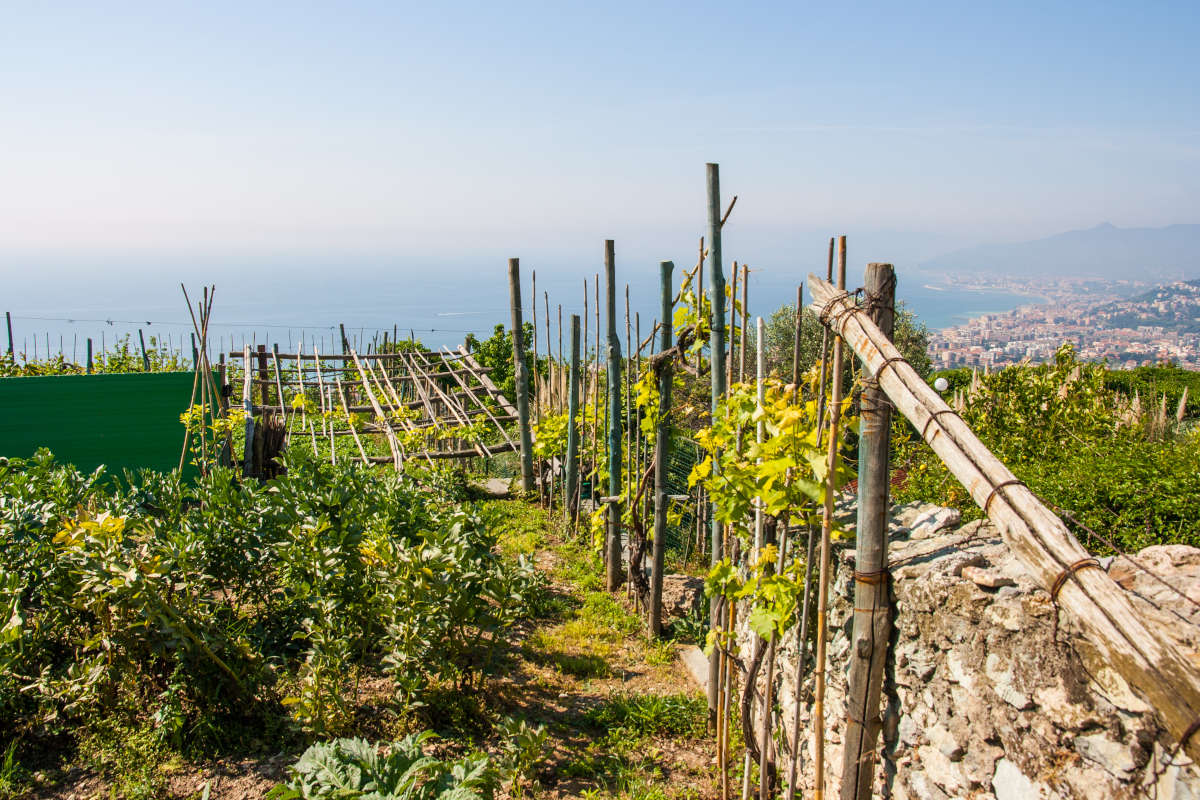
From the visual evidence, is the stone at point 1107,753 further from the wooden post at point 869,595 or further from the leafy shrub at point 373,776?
the leafy shrub at point 373,776

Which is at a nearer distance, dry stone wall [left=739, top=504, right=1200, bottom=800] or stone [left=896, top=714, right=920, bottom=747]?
dry stone wall [left=739, top=504, right=1200, bottom=800]

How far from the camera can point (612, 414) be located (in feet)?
17.8

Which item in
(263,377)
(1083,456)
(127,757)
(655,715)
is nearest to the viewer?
(127,757)

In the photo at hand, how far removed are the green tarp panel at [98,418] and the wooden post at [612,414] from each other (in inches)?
189

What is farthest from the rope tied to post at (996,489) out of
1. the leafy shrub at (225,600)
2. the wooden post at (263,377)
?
the wooden post at (263,377)

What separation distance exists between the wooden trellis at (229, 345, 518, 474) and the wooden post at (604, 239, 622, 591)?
263 cm

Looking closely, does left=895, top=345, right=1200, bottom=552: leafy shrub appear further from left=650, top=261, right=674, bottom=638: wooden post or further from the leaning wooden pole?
the leaning wooden pole

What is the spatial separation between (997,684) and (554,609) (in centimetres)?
344

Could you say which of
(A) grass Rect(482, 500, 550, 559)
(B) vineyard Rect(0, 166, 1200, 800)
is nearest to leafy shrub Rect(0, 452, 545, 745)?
(B) vineyard Rect(0, 166, 1200, 800)

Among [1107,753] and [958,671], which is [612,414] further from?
[1107,753]

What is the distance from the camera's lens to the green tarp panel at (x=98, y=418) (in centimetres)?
663

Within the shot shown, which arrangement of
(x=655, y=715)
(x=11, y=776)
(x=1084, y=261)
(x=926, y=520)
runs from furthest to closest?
(x=1084, y=261) < (x=655, y=715) < (x=11, y=776) < (x=926, y=520)

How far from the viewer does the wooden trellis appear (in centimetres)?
740

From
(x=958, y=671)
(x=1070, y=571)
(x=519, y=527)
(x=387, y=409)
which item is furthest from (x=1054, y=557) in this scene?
(x=387, y=409)
